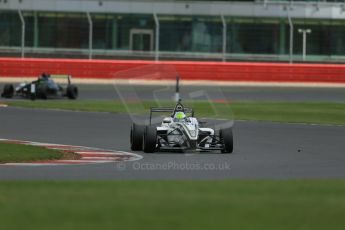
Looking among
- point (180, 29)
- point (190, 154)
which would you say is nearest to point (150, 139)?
point (190, 154)

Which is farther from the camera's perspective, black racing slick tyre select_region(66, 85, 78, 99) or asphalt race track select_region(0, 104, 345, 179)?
black racing slick tyre select_region(66, 85, 78, 99)

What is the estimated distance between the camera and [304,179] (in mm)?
14344

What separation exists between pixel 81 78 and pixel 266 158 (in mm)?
31598

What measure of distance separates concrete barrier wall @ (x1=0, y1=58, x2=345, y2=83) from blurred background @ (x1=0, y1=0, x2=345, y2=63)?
10009 mm

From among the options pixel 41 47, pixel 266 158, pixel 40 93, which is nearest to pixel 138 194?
pixel 266 158

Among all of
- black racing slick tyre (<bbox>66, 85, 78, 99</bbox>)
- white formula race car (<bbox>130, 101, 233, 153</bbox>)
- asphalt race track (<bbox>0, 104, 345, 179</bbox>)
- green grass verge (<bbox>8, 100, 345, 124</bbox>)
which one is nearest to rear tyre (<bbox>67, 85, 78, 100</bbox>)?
black racing slick tyre (<bbox>66, 85, 78, 99</bbox>)

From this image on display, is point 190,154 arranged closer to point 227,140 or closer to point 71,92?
point 227,140

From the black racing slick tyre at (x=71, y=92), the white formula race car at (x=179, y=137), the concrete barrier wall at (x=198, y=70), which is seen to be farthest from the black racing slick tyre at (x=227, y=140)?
the concrete barrier wall at (x=198, y=70)

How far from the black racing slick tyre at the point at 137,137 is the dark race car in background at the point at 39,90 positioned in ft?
60.5

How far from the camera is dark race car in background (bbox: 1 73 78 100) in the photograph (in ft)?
124

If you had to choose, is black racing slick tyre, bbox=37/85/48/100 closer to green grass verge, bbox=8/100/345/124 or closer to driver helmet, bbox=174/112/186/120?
green grass verge, bbox=8/100/345/124

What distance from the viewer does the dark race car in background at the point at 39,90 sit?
3783 centimetres

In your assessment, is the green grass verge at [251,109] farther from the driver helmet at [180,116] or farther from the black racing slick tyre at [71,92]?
the driver helmet at [180,116]

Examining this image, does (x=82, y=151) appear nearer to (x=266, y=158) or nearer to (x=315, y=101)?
(x=266, y=158)
